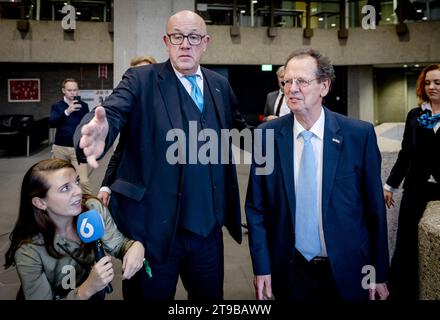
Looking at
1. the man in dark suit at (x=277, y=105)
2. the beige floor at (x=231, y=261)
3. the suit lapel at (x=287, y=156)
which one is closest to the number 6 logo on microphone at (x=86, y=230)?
the suit lapel at (x=287, y=156)

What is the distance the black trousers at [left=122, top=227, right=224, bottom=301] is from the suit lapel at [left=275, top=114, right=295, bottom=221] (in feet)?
1.27

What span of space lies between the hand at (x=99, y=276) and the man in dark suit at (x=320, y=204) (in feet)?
1.96

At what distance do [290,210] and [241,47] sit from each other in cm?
1270

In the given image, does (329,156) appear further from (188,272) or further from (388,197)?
(388,197)

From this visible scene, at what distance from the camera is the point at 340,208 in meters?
1.71

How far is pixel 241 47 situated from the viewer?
45.4 ft

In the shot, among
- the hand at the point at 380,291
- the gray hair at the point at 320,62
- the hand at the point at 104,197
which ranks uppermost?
the gray hair at the point at 320,62

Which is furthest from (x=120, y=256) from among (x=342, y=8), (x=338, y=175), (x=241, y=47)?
(x=342, y=8)

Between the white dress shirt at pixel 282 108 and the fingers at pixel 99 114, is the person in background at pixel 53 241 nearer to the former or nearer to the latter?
the fingers at pixel 99 114

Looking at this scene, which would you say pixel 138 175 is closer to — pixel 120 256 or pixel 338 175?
pixel 120 256

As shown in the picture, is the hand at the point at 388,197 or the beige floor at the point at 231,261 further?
the beige floor at the point at 231,261

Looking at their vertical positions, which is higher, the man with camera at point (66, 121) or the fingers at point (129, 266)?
the man with camera at point (66, 121)

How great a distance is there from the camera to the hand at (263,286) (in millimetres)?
1809
